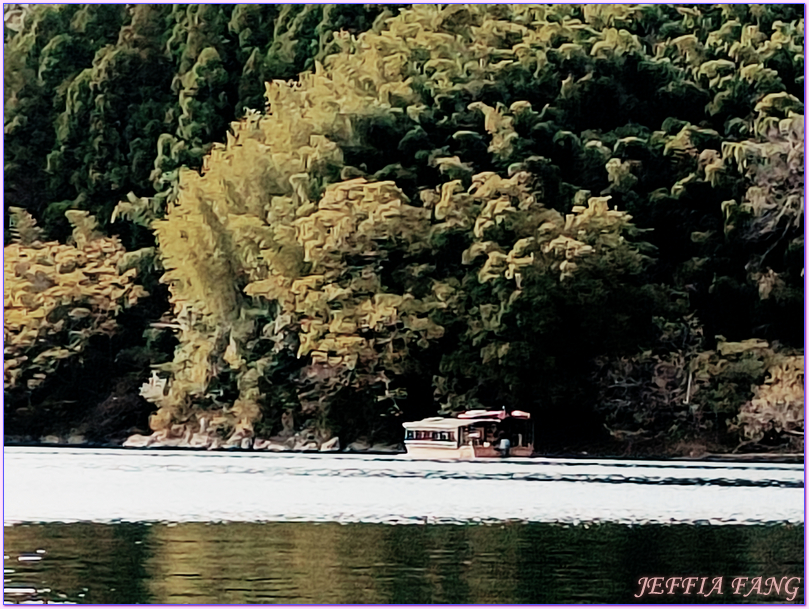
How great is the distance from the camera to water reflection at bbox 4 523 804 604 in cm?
411

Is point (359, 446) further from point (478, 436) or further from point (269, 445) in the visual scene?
point (478, 436)

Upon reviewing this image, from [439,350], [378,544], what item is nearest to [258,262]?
[439,350]

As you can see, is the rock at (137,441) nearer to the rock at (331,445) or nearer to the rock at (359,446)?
the rock at (331,445)

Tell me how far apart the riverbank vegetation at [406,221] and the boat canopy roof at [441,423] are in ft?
0.14

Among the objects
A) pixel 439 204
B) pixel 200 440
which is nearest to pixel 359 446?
pixel 200 440

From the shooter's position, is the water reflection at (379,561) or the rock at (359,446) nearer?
the water reflection at (379,561)

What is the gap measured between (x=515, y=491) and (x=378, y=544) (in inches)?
21.7

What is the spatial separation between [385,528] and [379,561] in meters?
0.14

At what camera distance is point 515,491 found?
4328 mm

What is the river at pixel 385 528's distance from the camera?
4125mm

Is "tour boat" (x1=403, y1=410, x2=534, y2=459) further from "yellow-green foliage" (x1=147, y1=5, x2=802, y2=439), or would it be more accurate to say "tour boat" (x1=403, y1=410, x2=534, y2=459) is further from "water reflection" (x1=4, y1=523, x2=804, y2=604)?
"water reflection" (x1=4, y1=523, x2=804, y2=604)

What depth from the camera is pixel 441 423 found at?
439cm

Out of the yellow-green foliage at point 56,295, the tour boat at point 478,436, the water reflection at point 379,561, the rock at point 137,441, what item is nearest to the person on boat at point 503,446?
the tour boat at point 478,436

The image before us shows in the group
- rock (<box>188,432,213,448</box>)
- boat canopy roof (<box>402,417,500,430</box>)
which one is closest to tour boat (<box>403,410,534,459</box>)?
boat canopy roof (<box>402,417,500,430</box>)
